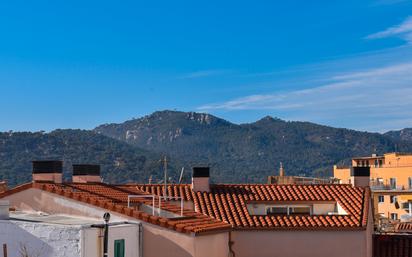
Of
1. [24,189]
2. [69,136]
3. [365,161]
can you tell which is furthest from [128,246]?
[69,136]

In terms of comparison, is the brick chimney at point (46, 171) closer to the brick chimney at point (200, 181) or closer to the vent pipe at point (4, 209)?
the vent pipe at point (4, 209)

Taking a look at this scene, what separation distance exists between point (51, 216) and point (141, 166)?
134 metres

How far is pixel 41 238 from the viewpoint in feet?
85.3

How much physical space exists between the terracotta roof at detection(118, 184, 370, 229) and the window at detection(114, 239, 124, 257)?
8.43 m

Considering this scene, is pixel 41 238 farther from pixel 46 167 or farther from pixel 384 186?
pixel 384 186

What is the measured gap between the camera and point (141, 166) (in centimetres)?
16338

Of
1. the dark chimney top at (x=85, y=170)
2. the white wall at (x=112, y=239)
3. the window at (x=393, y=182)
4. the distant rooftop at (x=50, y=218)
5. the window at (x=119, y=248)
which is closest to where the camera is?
the white wall at (x=112, y=239)

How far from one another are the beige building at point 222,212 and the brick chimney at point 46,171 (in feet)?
0.13

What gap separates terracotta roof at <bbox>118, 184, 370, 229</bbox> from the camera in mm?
34781

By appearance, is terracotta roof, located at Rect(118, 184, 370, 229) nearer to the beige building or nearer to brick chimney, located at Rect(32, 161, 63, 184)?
the beige building

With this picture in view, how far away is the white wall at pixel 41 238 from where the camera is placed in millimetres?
25375

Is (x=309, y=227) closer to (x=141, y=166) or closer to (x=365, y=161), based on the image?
(x=365, y=161)

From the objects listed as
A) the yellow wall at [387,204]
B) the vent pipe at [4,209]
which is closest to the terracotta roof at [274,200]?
the vent pipe at [4,209]

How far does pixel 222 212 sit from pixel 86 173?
21.6 ft
